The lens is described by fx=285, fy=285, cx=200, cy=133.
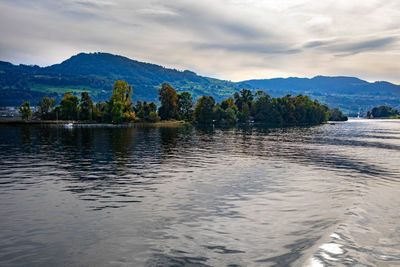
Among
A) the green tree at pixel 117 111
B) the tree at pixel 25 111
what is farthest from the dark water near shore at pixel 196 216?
the tree at pixel 25 111

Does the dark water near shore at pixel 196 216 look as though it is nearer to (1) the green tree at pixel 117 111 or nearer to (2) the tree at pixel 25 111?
(1) the green tree at pixel 117 111

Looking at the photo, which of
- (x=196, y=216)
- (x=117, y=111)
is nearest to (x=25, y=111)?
(x=117, y=111)

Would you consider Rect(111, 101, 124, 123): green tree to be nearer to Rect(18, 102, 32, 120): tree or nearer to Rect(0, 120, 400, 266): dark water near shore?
Rect(18, 102, 32, 120): tree

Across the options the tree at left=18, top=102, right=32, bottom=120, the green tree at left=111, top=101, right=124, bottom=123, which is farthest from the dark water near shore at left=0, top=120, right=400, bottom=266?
the tree at left=18, top=102, right=32, bottom=120

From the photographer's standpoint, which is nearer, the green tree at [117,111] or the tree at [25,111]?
the green tree at [117,111]

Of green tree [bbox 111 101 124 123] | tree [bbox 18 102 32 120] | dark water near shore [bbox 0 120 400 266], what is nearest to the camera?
dark water near shore [bbox 0 120 400 266]

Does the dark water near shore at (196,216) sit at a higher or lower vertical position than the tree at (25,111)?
lower

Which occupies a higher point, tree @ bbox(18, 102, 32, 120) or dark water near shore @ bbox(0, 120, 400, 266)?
tree @ bbox(18, 102, 32, 120)

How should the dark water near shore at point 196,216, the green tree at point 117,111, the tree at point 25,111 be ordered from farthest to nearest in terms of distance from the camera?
the tree at point 25,111, the green tree at point 117,111, the dark water near shore at point 196,216

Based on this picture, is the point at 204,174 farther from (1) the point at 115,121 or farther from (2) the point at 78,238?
(1) the point at 115,121

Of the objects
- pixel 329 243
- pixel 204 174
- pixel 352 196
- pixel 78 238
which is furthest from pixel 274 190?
pixel 78 238

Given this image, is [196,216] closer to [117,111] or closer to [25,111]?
[117,111]

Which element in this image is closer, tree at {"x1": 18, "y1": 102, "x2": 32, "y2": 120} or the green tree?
the green tree

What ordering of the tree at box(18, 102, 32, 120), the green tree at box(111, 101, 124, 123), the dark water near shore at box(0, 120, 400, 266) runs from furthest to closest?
the tree at box(18, 102, 32, 120)
the green tree at box(111, 101, 124, 123)
the dark water near shore at box(0, 120, 400, 266)
